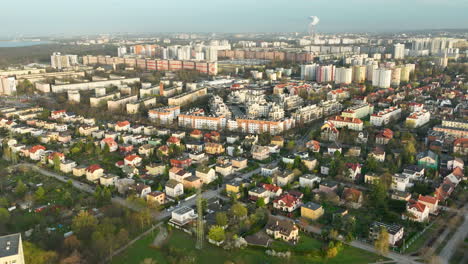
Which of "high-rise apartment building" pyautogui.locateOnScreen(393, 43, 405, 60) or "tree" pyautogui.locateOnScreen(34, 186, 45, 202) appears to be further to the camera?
"high-rise apartment building" pyautogui.locateOnScreen(393, 43, 405, 60)

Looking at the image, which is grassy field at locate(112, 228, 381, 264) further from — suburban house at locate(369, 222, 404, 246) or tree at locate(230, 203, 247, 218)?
tree at locate(230, 203, 247, 218)

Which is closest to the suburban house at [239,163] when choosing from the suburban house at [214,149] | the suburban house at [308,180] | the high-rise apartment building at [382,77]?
the suburban house at [214,149]

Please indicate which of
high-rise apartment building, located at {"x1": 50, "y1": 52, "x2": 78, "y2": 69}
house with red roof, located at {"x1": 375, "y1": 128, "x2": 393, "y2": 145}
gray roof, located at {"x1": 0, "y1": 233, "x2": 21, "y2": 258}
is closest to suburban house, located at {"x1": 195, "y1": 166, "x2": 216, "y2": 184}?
gray roof, located at {"x1": 0, "y1": 233, "x2": 21, "y2": 258}

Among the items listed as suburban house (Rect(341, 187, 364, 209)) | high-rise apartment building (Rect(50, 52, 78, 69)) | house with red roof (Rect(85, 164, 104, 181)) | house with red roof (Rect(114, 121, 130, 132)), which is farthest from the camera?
high-rise apartment building (Rect(50, 52, 78, 69))

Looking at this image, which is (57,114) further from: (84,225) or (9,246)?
(9,246)

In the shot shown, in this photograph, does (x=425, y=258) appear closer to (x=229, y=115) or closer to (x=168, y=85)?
(x=229, y=115)

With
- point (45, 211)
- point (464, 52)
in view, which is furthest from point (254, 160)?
point (464, 52)
